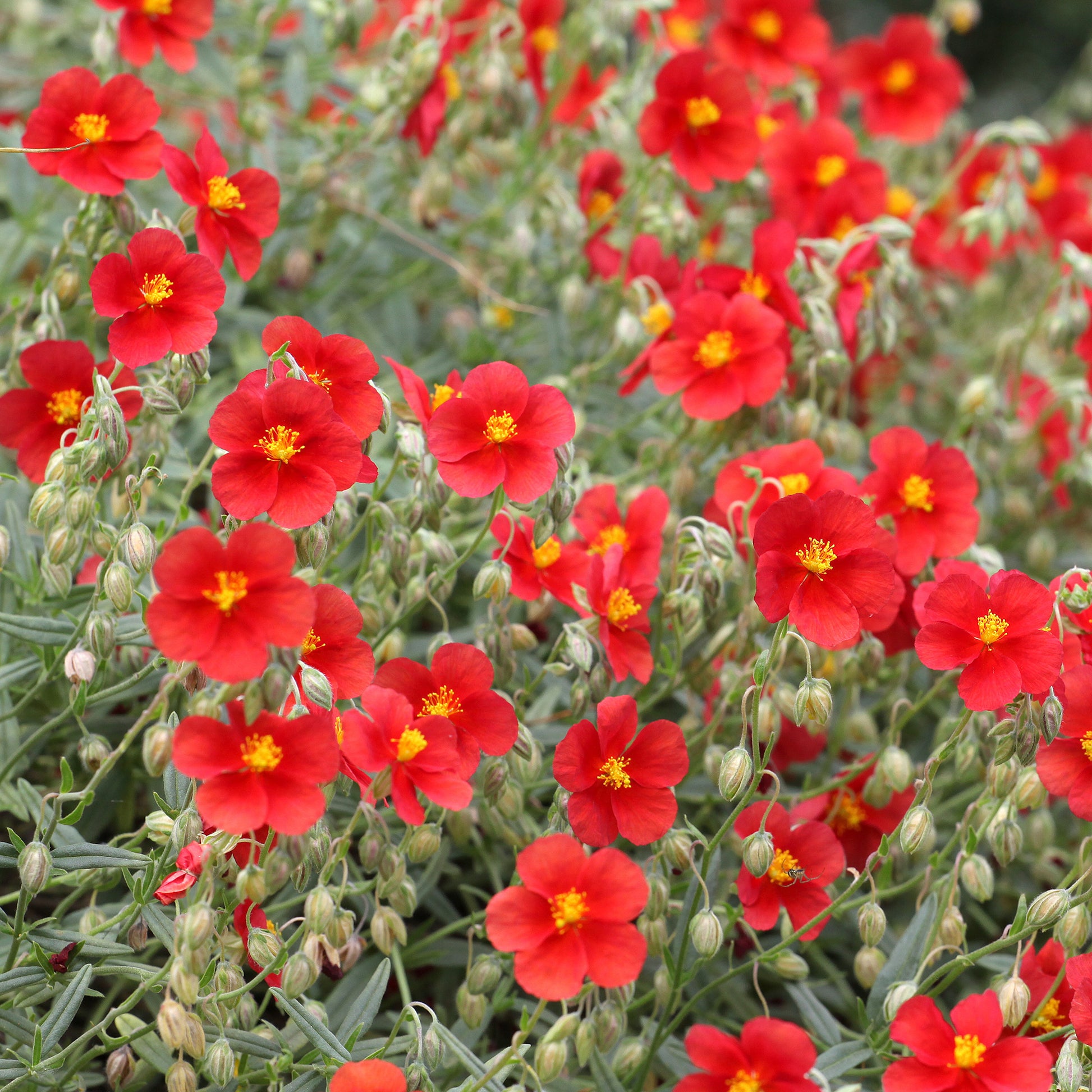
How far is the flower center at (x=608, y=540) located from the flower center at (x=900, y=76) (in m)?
2.12

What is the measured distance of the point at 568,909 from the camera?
145 centimetres

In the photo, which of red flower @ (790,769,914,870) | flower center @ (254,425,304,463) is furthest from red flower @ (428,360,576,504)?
red flower @ (790,769,914,870)

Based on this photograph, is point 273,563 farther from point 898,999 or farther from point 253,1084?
point 898,999

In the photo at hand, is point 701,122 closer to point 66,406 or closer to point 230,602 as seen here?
point 66,406

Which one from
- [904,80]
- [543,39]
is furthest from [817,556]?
[904,80]

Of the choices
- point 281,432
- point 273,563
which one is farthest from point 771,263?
point 273,563

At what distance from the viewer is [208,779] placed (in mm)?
1344

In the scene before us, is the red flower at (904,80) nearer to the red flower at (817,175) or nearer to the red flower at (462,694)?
the red flower at (817,175)

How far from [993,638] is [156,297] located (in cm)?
130

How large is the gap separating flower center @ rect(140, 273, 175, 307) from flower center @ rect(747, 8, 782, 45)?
2.11m

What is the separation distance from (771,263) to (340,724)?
1.29 m

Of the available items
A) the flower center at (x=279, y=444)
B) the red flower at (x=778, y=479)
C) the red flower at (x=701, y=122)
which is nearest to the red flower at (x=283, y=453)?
the flower center at (x=279, y=444)

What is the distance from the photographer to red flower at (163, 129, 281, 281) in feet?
6.02

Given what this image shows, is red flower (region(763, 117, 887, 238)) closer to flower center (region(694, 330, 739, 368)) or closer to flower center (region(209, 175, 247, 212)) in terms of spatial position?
flower center (region(694, 330, 739, 368))
